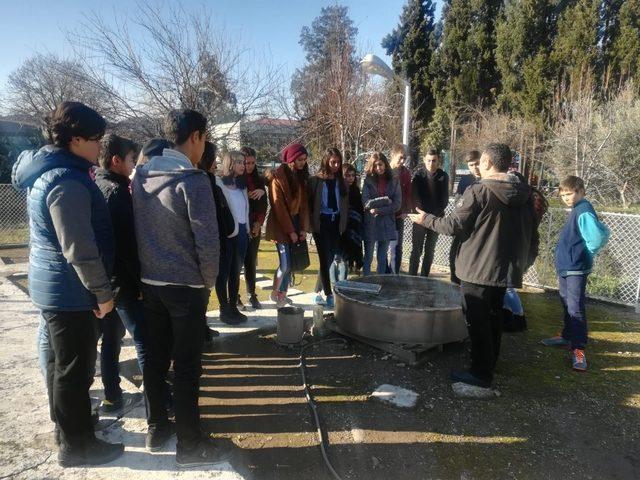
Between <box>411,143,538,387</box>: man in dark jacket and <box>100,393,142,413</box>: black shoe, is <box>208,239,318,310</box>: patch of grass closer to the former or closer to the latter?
<box>100,393,142,413</box>: black shoe

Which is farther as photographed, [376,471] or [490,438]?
[490,438]

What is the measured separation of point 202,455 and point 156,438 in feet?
1.11

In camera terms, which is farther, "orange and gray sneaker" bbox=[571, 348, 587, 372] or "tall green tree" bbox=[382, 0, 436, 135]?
Result: "tall green tree" bbox=[382, 0, 436, 135]

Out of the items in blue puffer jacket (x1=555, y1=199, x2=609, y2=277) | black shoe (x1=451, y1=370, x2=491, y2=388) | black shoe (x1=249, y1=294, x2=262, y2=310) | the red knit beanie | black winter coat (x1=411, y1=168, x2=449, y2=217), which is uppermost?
the red knit beanie

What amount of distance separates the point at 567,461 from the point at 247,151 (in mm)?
4163

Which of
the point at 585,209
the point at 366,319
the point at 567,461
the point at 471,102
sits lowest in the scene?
the point at 567,461

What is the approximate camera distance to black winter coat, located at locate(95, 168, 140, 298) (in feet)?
8.53

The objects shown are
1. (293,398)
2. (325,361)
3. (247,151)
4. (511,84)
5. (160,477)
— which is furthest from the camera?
(511,84)

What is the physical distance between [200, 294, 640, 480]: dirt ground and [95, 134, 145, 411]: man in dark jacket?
2.32 feet

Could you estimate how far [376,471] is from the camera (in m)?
2.62

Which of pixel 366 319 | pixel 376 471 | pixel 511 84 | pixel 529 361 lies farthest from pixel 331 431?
pixel 511 84

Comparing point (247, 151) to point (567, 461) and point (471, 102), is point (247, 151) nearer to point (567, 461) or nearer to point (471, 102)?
point (567, 461)

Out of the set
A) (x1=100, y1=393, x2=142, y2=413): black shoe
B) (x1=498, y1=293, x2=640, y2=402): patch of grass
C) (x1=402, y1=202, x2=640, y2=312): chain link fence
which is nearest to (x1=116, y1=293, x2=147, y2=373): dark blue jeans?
(x1=100, y1=393, x2=142, y2=413): black shoe

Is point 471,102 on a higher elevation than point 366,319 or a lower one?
higher
